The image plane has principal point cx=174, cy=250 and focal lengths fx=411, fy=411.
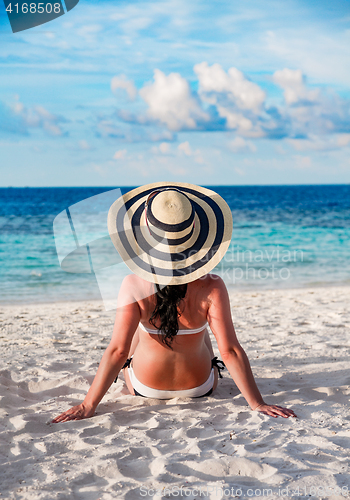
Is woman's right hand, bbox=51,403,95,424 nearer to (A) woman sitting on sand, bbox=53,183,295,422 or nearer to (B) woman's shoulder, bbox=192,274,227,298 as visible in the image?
(A) woman sitting on sand, bbox=53,183,295,422

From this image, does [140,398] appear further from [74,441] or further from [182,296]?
[182,296]

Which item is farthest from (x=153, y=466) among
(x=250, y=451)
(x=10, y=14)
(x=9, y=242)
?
(x=9, y=242)

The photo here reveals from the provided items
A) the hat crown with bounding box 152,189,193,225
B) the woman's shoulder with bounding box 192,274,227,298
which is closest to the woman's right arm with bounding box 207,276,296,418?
the woman's shoulder with bounding box 192,274,227,298

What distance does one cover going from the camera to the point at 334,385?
290 centimetres

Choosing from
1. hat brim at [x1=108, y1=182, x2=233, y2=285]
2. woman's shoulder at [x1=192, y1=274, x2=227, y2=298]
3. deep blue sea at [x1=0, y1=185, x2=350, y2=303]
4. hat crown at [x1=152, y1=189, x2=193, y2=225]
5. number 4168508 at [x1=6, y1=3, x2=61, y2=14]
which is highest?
number 4168508 at [x1=6, y1=3, x2=61, y2=14]

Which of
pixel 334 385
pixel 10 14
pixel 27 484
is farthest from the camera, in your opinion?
pixel 10 14

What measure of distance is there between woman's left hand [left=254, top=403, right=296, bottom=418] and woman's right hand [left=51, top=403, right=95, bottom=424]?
0.95 m

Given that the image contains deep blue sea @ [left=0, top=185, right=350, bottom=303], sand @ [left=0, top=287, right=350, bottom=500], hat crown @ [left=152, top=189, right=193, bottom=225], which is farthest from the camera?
deep blue sea @ [left=0, top=185, right=350, bottom=303]

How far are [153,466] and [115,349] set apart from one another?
24.3 inches

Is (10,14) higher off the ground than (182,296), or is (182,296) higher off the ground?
(10,14)

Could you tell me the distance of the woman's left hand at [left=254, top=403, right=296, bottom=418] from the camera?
2314 millimetres

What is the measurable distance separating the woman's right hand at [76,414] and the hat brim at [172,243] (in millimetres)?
869

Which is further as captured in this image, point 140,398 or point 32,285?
point 32,285

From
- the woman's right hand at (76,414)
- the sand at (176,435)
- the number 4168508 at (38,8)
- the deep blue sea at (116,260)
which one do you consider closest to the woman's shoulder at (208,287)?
the sand at (176,435)
